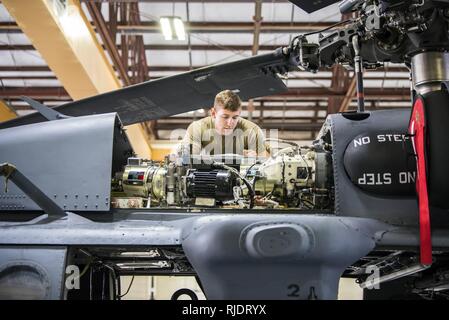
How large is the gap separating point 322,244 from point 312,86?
1566cm

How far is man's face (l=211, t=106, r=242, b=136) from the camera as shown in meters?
5.51

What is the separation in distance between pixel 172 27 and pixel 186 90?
779 cm

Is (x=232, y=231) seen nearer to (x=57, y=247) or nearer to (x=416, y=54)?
(x=57, y=247)

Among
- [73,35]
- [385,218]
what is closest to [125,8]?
[73,35]

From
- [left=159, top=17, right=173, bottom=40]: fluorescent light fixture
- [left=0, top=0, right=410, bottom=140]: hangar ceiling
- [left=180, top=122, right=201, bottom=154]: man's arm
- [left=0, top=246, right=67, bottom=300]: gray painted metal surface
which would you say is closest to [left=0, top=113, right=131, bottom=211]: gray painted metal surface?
[left=0, top=246, right=67, bottom=300]: gray painted metal surface

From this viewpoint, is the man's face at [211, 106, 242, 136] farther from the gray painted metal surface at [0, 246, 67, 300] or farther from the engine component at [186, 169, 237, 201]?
the gray painted metal surface at [0, 246, 67, 300]

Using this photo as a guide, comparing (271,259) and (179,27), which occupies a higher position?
(179,27)

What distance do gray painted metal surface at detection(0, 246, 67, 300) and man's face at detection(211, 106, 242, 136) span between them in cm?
235

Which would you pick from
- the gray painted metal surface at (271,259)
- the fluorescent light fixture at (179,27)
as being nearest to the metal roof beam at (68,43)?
the fluorescent light fixture at (179,27)

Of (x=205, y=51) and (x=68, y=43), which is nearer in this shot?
(x=68, y=43)

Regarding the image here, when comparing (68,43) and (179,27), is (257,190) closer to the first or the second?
(68,43)

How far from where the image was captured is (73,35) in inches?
433

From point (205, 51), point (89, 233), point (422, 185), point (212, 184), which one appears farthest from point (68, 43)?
point (422, 185)

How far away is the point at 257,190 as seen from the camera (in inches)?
175
